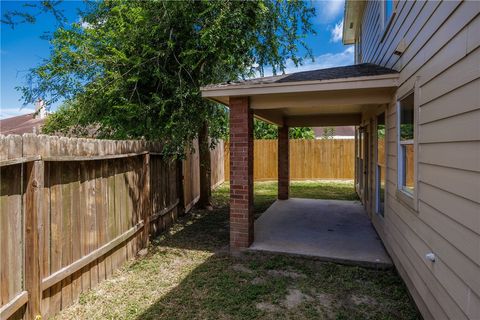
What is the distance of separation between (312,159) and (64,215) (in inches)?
531

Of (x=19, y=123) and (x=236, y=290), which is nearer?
(x=236, y=290)

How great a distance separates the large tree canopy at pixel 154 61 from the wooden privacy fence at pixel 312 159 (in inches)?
338

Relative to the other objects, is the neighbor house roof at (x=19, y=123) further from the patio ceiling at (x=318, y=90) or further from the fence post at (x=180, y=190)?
the patio ceiling at (x=318, y=90)

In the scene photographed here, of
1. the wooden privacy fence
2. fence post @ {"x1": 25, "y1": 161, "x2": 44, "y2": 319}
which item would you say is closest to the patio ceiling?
fence post @ {"x1": 25, "y1": 161, "x2": 44, "y2": 319}

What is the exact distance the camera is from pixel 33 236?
113 inches

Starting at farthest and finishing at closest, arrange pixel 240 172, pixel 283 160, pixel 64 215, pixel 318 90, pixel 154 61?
pixel 283 160 → pixel 154 61 → pixel 240 172 → pixel 318 90 → pixel 64 215

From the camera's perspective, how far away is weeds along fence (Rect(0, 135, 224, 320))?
8.82 feet

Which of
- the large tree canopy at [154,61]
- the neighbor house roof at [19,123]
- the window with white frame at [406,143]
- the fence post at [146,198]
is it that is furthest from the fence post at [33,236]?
the neighbor house roof at [19,123]

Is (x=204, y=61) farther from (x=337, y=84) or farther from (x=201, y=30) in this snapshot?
(x=337, y=84)


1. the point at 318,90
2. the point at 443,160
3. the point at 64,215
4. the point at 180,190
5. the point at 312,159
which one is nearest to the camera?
the point at 443,160

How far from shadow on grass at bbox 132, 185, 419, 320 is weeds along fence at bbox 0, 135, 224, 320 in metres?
0.89

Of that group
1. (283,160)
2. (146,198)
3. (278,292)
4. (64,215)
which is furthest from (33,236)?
(283,160)

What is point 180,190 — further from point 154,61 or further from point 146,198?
point 154,61

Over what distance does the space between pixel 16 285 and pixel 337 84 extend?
174 inches
